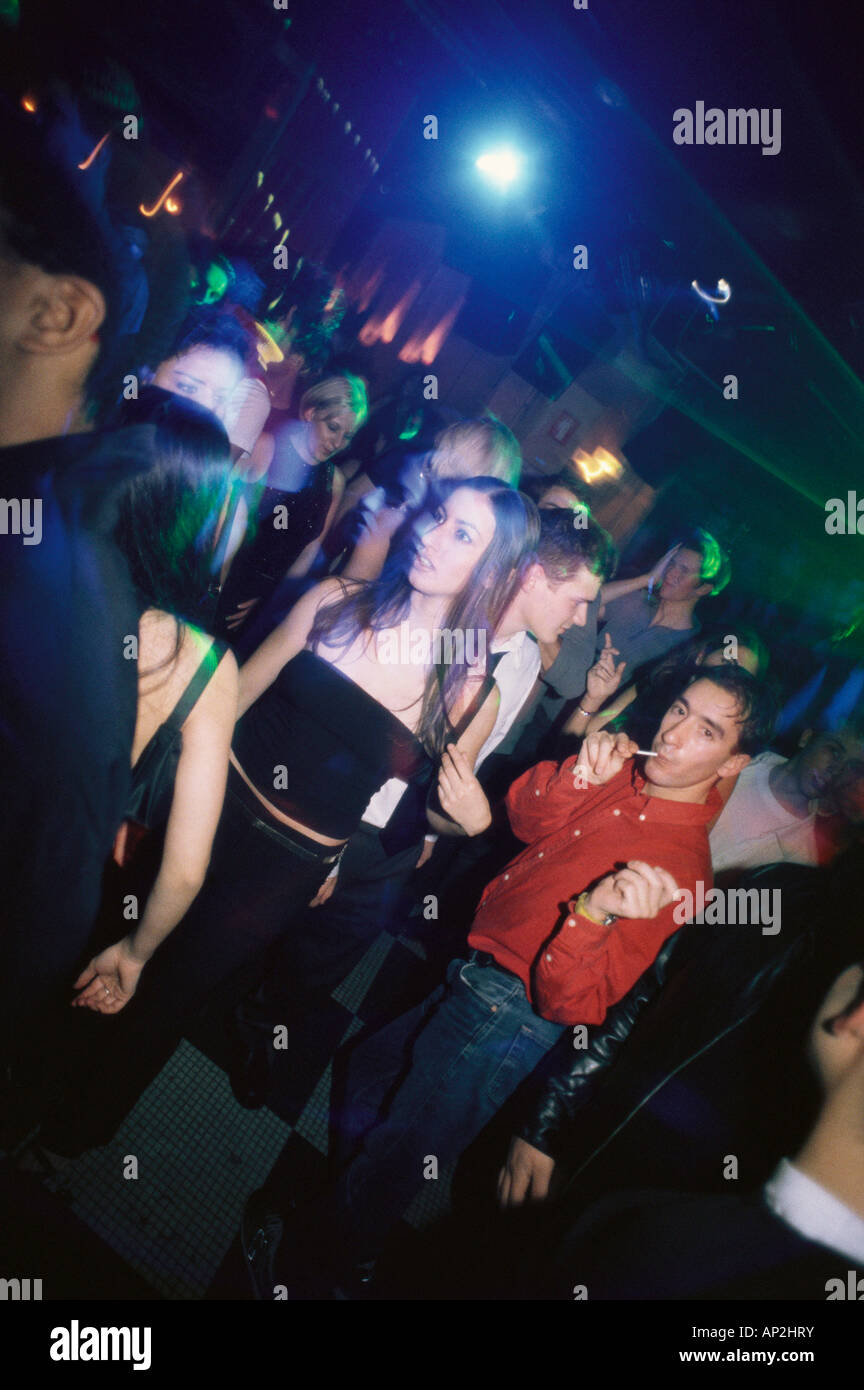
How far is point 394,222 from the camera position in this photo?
520cm

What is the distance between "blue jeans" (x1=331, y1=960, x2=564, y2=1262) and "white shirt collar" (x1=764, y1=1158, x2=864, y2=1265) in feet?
2.22

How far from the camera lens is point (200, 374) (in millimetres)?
1917

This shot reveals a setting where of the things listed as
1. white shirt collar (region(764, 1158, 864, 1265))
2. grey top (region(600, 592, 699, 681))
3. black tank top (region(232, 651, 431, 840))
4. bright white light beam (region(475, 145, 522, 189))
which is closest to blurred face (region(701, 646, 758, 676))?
grey top (region(600, 592, 699, 681))

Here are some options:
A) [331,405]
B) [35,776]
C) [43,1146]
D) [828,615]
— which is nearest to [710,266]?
[331,405]

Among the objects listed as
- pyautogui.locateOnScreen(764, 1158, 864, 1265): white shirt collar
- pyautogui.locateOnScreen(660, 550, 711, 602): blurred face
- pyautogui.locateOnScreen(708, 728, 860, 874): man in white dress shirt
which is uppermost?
pyautogui.locateOnScreen(660, 550, 711, 602): blurred face

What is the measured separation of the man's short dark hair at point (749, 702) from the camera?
6.09ft

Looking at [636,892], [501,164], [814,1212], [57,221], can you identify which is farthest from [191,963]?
[501,164]

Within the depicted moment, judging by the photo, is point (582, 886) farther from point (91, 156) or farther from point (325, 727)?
point (91, 156)

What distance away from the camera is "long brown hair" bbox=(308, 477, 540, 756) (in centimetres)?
188

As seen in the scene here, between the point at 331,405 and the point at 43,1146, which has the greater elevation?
the point at 331,405

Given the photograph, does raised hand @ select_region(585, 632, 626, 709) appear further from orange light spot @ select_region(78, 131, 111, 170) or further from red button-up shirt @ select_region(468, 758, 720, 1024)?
orange light spot @ select_region(78, 131, 111, 170)
